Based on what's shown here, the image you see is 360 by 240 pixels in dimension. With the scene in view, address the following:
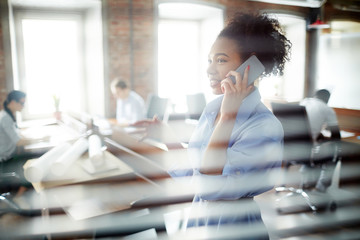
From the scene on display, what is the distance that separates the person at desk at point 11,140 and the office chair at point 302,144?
1898 millimetres

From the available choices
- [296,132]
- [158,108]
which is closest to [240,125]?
[296,132]

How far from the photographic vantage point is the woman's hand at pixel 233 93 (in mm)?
667

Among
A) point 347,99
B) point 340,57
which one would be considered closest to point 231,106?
point 347,99

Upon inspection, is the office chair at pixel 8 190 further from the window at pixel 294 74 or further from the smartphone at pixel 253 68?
the window at pixel 294 74

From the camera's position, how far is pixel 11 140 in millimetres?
2328

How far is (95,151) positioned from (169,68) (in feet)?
11.7

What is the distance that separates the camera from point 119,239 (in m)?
0.86

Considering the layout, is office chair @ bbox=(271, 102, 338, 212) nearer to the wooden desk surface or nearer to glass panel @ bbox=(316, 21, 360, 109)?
the wooden desk surface

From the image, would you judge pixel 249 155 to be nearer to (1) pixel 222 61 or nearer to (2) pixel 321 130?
(1) pixel 222 61

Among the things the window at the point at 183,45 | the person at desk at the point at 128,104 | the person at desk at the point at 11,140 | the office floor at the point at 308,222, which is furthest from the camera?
the window at the point at 183,45

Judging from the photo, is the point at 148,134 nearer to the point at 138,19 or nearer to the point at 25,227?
the point at 25,227

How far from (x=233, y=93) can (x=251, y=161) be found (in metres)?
0.16

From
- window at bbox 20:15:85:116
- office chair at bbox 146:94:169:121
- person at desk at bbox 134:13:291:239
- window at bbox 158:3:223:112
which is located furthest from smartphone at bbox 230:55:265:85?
window at bbox 158:3:223:112

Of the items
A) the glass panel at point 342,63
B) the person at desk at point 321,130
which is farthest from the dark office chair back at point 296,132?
the glass panel at point 342,63
